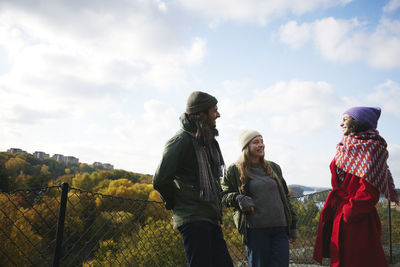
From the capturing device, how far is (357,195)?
2.27 m

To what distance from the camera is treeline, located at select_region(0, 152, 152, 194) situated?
52.3m

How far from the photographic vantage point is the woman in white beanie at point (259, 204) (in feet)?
8.49

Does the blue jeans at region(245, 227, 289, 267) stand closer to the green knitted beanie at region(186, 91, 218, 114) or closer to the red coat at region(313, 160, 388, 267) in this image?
the red coat at region(313, 160, 388, 267)

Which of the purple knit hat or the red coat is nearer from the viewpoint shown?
the red coat

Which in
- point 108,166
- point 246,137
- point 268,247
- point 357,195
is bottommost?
point 268,247

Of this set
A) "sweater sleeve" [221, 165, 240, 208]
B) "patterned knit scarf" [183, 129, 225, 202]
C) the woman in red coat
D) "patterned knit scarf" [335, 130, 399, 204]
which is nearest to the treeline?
"sweater sleeve" [221, 165, 240, 208]

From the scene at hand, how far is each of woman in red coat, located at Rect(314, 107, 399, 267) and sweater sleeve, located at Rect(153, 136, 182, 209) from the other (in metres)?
1.32

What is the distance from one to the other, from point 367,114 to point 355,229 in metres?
0.91

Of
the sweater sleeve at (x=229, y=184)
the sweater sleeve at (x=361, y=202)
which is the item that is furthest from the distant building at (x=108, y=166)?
the sweater sleeve at (x=361, y=202)

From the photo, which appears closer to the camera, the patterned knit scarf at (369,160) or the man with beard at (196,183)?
the man with beard at (196,183)

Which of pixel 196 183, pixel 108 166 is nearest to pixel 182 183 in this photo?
pixel 196 183

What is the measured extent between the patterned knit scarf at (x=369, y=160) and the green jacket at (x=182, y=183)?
1.10m

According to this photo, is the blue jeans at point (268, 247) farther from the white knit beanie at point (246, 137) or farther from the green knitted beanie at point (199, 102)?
the green knitted beanie at point (199, 102)

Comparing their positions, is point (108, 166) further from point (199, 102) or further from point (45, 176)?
point (199, 102)
